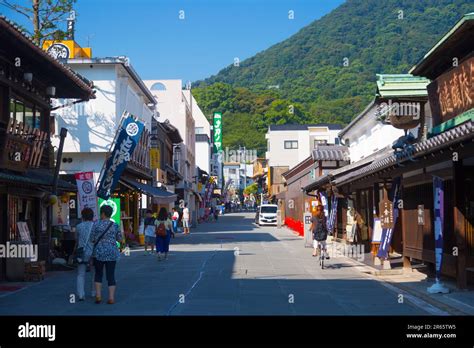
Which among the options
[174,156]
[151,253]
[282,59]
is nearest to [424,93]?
[151,253]

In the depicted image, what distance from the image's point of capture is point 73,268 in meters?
19.1

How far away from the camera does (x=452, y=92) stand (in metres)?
14.6

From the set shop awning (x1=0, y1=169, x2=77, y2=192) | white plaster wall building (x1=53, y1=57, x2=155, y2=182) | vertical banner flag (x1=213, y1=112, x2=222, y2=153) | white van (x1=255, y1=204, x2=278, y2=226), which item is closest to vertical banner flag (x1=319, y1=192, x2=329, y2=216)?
white plaster wall building (x1=53, y1=57, x2=155, y2=182)

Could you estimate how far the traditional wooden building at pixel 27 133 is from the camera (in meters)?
15.5

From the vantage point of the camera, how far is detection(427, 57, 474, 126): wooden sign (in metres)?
13.5

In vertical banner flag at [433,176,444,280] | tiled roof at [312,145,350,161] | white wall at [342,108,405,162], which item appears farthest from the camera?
Answer: tiled roof at [312,145,350,161]

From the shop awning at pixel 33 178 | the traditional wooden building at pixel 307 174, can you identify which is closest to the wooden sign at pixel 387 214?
the shop awning at pixel 33 178

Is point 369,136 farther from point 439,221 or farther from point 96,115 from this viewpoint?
point 439,221

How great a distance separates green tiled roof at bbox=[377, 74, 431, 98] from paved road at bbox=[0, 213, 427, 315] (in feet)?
17.2

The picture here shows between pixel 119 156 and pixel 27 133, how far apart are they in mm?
5060

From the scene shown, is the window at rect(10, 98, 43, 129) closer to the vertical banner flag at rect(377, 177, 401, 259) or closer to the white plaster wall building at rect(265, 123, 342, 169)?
the vertical banner flag at rect(377, 177, 401, 259)

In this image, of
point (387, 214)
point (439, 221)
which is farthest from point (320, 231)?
point (439, 221)

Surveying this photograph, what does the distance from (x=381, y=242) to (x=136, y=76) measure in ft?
63.0
